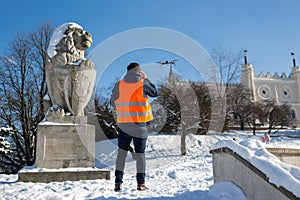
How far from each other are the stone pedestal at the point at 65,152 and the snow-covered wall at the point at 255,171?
3359 mm

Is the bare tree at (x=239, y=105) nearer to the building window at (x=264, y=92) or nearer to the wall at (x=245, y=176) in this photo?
the building window at (x=264, y=92)

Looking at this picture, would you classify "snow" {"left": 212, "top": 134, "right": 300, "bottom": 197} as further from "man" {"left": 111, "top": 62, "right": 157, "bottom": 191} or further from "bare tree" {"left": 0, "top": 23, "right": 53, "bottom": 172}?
"bare tree" {"left": 0, "top": 23, "right": 53, "bottom": 172}

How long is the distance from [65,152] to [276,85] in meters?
60.6

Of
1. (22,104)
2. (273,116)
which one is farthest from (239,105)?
(22,104)

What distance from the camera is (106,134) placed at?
67.7 feet

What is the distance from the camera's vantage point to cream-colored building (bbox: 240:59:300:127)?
56719 millimetres

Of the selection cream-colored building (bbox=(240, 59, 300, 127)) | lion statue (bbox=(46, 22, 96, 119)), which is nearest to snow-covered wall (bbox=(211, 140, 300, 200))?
lion statue (bbox=(46, 22, 96, 119))

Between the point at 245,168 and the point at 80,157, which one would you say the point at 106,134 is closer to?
the point at 80,157

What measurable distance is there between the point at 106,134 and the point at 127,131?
16643 millimetres

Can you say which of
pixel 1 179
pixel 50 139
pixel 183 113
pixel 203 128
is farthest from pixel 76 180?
pixel 203 128

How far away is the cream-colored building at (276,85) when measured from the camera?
5672cm

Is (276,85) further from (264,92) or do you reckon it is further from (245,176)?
(245,176)

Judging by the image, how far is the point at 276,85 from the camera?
2354 inches

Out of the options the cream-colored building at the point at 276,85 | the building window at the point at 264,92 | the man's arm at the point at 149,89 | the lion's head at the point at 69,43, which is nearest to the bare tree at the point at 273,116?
the cream-colored building at the point at 276,85
